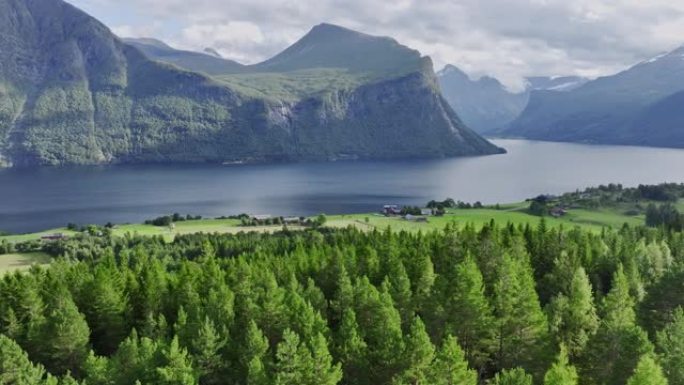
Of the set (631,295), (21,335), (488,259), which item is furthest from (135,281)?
(631,295)

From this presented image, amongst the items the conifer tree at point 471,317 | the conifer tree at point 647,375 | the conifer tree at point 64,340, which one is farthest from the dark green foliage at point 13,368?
the conifer tree at point 647,375

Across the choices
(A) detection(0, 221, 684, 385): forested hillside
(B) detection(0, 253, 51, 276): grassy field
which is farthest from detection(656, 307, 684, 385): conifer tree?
(B) detection(0, 253, 51, 276): grassy field

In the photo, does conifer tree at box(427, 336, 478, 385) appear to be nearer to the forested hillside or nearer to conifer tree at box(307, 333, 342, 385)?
the forested hillside

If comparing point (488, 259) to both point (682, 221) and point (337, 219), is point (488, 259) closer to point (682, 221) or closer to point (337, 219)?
point (682, 221)

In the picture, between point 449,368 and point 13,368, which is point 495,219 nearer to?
point 449,368

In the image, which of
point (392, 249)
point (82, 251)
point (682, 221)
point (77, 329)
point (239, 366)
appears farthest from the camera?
point (682, 221)

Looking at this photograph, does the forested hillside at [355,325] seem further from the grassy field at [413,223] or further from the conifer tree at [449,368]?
the grassy field at [413,223]
